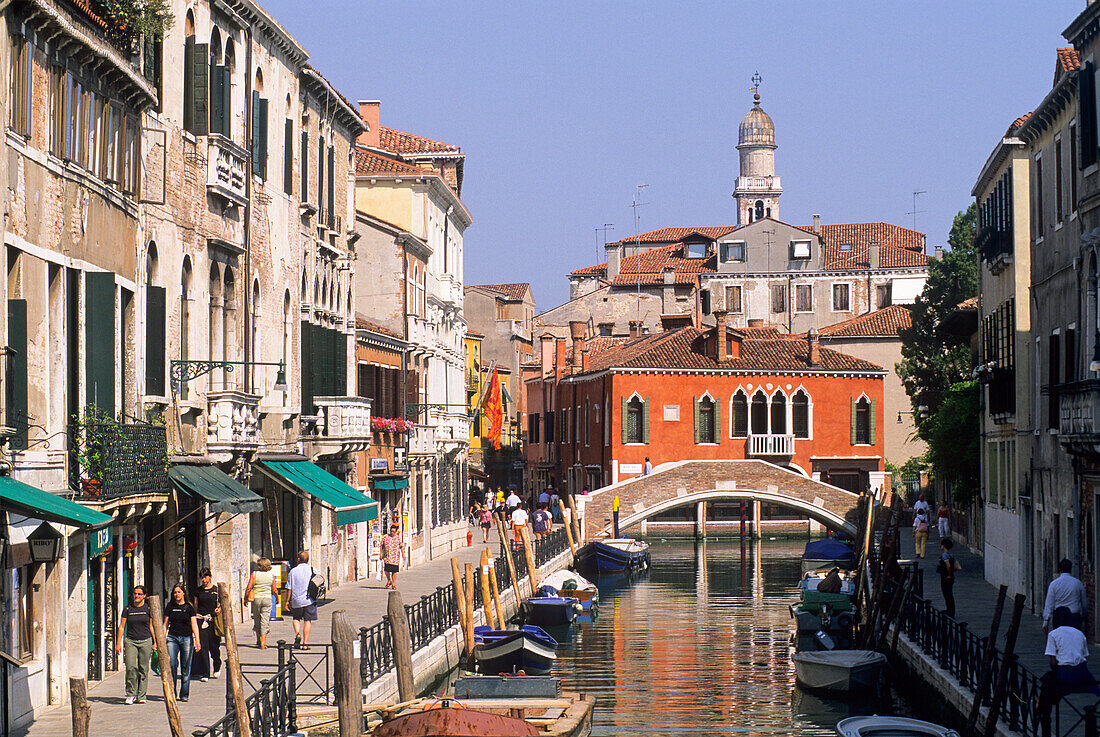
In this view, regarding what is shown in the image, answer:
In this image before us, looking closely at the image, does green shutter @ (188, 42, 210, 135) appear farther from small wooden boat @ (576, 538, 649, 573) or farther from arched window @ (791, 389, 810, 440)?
arched window @ (791, 389, 810, 440)

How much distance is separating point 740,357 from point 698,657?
1069 inches

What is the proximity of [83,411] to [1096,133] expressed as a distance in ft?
38.4

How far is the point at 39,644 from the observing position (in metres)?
14.3

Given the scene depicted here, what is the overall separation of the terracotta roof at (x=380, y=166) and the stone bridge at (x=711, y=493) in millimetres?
12911

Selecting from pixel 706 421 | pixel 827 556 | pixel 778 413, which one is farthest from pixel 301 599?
pixel 778 413

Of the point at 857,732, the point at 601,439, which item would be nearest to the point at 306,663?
the point at 857,732

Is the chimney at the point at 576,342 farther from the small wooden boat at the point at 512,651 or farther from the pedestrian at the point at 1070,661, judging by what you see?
the pedestrian at the point at 1070,661

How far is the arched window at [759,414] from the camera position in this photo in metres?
51.9

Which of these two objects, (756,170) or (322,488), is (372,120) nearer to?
(322,488)

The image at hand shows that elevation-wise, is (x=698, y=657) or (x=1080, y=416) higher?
(x=1080, y=416)

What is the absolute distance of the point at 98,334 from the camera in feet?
49.7

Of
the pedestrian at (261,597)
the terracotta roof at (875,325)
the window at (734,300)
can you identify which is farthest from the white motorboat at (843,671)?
the window at (734,300)

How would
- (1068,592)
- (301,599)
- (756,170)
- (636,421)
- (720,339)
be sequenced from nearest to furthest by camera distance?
(1068,592) → (301,599) → (636,421) → (720,339) → (756,170)

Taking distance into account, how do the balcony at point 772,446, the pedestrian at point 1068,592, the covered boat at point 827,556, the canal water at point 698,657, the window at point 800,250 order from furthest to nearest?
1. the window at point 800,250
2. the balcony at point 772,446
3. the covered boat at point 827,556
4. the canal water at point 698,657
5. the pedestrian at point 1068,592
